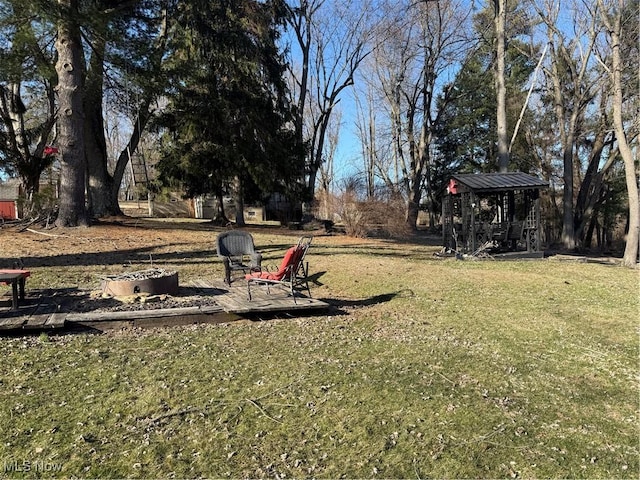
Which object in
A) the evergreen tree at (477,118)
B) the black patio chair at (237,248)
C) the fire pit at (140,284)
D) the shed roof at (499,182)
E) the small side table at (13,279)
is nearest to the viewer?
the small side table at (13,279)

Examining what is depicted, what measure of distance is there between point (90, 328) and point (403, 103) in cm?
3058

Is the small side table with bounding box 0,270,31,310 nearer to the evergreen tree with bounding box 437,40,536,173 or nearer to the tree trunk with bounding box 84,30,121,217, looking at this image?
the tree trunk with bounding box 84,30,121,217

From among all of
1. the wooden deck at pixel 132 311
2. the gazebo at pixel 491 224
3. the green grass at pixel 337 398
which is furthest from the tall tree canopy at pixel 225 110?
the green grass at pixel 337 398

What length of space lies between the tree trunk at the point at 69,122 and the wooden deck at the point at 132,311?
26.5ft

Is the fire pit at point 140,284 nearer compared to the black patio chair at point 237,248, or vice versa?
the fire pit at point 140,284

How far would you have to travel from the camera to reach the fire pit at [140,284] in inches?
278

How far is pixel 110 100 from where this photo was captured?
20453 millimetres

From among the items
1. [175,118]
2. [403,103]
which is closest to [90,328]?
[175,118]

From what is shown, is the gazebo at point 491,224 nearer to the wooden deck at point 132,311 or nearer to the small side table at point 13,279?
the wooden deck at point 132,311

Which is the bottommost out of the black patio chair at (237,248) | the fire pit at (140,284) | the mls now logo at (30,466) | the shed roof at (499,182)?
the mls now logo at (30,466)

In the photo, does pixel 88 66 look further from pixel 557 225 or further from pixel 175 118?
pixel 557 225

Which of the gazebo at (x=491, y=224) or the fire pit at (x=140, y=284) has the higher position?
the gazebo at (x=491, y=224)

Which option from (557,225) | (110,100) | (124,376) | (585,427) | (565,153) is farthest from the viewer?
(557,225)

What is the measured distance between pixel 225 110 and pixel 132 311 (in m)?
16.3
